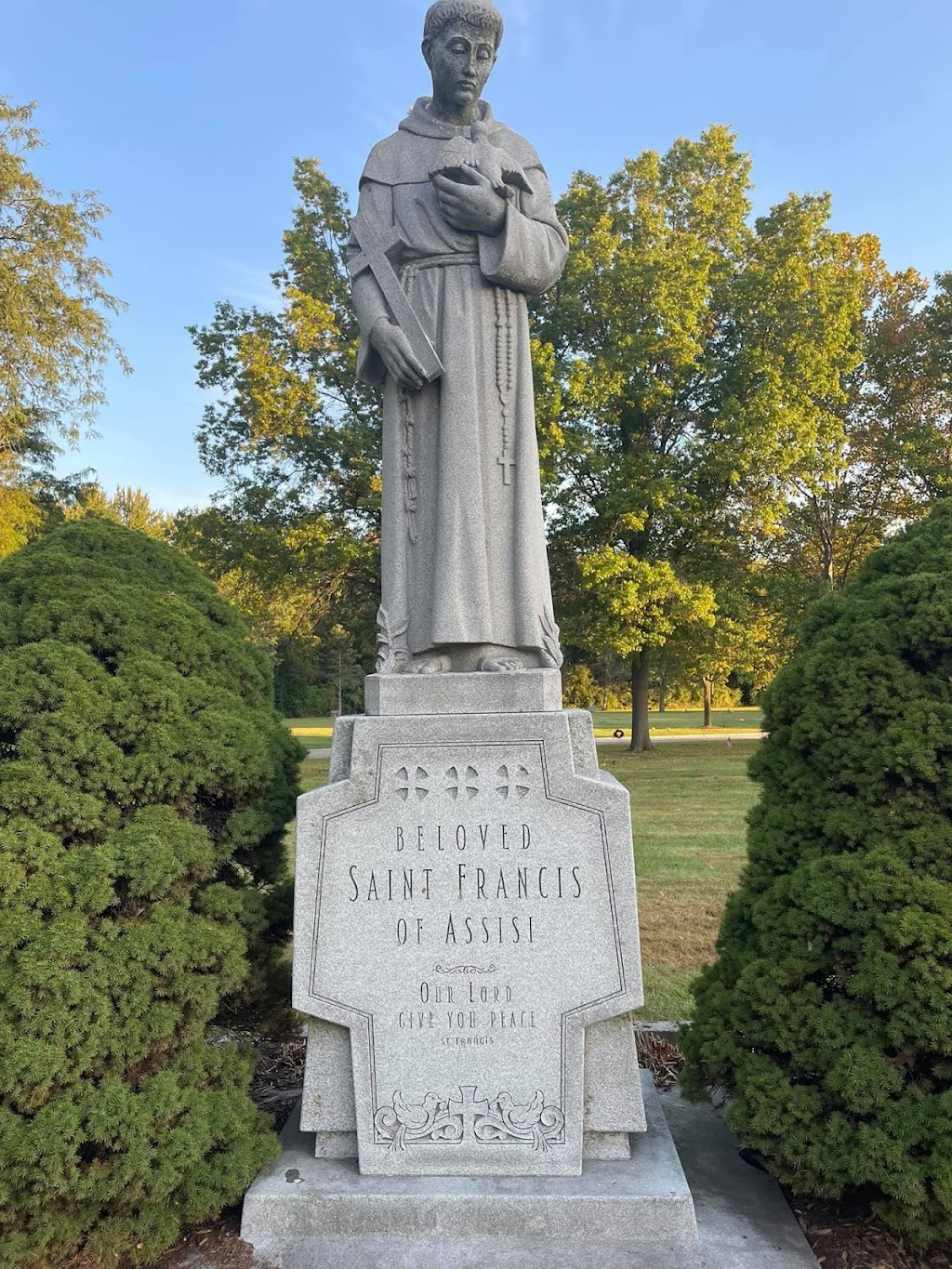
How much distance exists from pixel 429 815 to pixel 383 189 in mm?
2682

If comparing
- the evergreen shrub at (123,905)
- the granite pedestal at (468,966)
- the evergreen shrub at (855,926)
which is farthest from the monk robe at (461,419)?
the evergreen shrub at (855,926)

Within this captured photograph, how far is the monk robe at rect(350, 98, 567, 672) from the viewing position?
354 centimetres

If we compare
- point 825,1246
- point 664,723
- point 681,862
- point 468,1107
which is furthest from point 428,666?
point 664,723

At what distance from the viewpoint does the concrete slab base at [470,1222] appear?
2.78 m

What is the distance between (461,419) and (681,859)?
670 cm

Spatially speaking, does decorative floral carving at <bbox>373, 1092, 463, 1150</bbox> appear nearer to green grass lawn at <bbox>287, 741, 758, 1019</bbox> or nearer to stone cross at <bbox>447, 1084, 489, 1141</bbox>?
stone cross at <bbox>447, 1084, 489, 1141</bbox>

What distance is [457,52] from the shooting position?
11.7ft

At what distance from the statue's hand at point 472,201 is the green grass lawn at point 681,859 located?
3.94 metres

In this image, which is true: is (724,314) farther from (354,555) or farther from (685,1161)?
(685,1161)

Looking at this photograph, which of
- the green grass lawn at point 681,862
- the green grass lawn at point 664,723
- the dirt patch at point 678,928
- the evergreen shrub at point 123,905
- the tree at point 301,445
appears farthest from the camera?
the green grass lawn at point 664,723

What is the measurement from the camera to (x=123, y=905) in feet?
10.3

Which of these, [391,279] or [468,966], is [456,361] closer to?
[391,279]

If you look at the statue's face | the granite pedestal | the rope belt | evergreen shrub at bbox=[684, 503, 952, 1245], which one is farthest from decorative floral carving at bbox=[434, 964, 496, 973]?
the statue's face

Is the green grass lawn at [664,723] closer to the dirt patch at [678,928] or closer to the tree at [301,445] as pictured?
the tree at [301,445]
